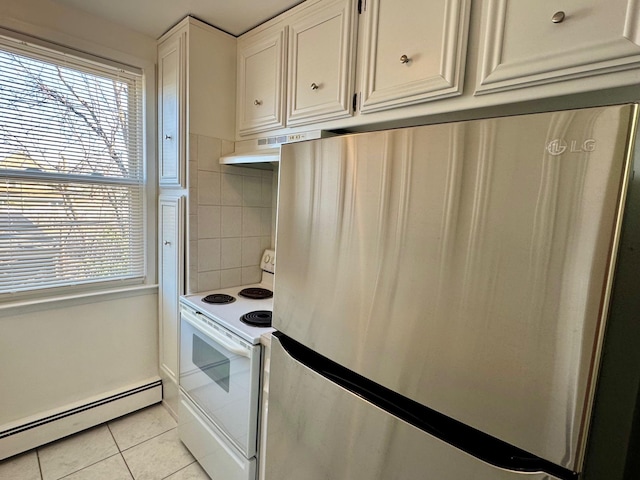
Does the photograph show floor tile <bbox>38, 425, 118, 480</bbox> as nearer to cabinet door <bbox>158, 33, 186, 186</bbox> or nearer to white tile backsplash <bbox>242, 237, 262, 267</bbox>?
white tile backsplash <bbox>242, 237, 262, 267</bbox>

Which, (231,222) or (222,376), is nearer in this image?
(222,376)

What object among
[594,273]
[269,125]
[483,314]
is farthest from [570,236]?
[269,125]

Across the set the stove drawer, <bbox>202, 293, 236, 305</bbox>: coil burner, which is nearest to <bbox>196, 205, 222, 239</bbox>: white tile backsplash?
<bbox>202, 293, 236, 305</bbox>: coil burner

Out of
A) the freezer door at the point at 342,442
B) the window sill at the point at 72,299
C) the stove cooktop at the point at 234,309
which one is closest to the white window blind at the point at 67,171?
Answer: the window sill at the point at 72,299

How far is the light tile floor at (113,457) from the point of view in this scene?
166cm

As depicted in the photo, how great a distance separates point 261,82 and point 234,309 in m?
1.18

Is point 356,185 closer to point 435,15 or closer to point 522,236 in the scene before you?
point 522,236

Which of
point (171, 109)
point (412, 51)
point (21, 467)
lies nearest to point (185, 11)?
point (171, 109)

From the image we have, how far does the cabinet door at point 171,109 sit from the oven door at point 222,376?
801mm

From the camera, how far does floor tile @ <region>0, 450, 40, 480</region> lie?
1.62 m

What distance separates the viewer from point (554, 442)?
620 mm

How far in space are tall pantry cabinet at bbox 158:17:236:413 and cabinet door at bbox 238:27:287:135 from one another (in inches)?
3.5

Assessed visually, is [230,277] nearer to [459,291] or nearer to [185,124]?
[185,124]

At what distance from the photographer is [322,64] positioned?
1370mm
